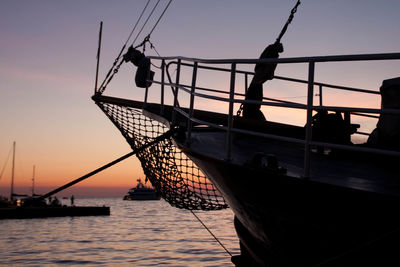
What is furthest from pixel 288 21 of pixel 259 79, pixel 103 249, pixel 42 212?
pixel 42 212

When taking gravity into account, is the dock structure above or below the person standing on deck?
below

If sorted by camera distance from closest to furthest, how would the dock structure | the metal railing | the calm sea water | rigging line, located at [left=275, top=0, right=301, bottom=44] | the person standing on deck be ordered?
the metal railing < the person standing on deck < rigging line, located at [left=275, top=0, right=301, bottom=44] < the calm sea water < the dock structure

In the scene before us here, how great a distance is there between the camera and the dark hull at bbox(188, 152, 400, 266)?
3.04 meters

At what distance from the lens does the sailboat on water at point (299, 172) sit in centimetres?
307

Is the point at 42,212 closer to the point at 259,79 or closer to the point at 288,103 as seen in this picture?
the point at 259,79

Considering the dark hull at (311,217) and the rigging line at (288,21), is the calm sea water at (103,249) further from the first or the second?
the dark hull at (311,217)

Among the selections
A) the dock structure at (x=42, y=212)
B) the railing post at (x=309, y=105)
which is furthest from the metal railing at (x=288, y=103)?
the dock structure at (x=42, y=212)

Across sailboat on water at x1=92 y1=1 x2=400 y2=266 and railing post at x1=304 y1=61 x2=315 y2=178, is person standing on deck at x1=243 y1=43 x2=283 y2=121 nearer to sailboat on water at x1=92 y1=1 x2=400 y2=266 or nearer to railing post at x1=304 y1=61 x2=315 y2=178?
sailboat on water at x1=92 y1=1 x2=400 y2=266

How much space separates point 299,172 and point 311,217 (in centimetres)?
37

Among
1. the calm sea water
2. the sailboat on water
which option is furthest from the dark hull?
the calm sea water

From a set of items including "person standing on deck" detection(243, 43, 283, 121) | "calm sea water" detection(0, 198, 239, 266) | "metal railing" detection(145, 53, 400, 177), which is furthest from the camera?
"calm sea water" detection(0, 198, 239, 266)

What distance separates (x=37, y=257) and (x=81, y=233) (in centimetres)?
1361

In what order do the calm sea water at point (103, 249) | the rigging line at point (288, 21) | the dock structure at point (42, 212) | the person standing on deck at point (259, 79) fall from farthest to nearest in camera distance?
the dock structure at point (42, 212), the calm sea water at point (103, 249), the rigging line at point (288, 21), the person standing on deck at point (259, 79)

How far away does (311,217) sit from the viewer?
11.3 ft
